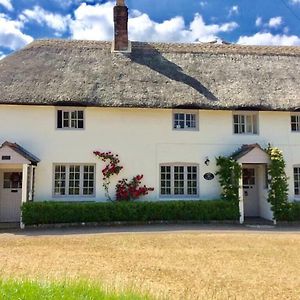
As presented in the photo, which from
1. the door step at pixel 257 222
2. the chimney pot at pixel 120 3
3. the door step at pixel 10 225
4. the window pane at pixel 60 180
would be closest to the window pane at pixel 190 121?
the door step at pixel 257 222

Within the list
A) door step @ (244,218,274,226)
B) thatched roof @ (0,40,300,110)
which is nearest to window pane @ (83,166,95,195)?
thatched roof @ (0,40,300,110)

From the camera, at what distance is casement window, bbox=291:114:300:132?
1808cm

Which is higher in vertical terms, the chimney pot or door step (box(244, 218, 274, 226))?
the chimney pot

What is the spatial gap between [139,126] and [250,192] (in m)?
6.33

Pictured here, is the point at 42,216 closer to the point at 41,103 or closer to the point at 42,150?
the point at 42,150

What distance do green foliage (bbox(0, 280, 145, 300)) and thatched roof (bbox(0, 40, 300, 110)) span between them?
11386 millimetres

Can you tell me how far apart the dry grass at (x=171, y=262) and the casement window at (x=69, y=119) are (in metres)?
5.75

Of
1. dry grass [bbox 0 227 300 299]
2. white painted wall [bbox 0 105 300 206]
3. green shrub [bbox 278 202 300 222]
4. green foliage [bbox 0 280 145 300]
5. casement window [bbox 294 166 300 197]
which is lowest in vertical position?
dry grass [bbox 0 227 300 299]

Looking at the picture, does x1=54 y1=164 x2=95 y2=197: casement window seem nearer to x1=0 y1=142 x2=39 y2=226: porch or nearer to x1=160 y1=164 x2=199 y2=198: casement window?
x1=0 y1=142 x2=39 y2=226: porch

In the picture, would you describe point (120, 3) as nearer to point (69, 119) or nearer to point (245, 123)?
point (69, 119)

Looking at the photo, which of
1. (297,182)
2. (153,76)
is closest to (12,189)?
(153,76)

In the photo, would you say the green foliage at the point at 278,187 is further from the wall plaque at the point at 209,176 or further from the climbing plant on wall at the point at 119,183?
the climbing plant on wall at the point at 119,183

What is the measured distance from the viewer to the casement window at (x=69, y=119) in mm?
16906

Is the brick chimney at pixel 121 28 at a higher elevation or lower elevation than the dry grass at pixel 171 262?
higher
